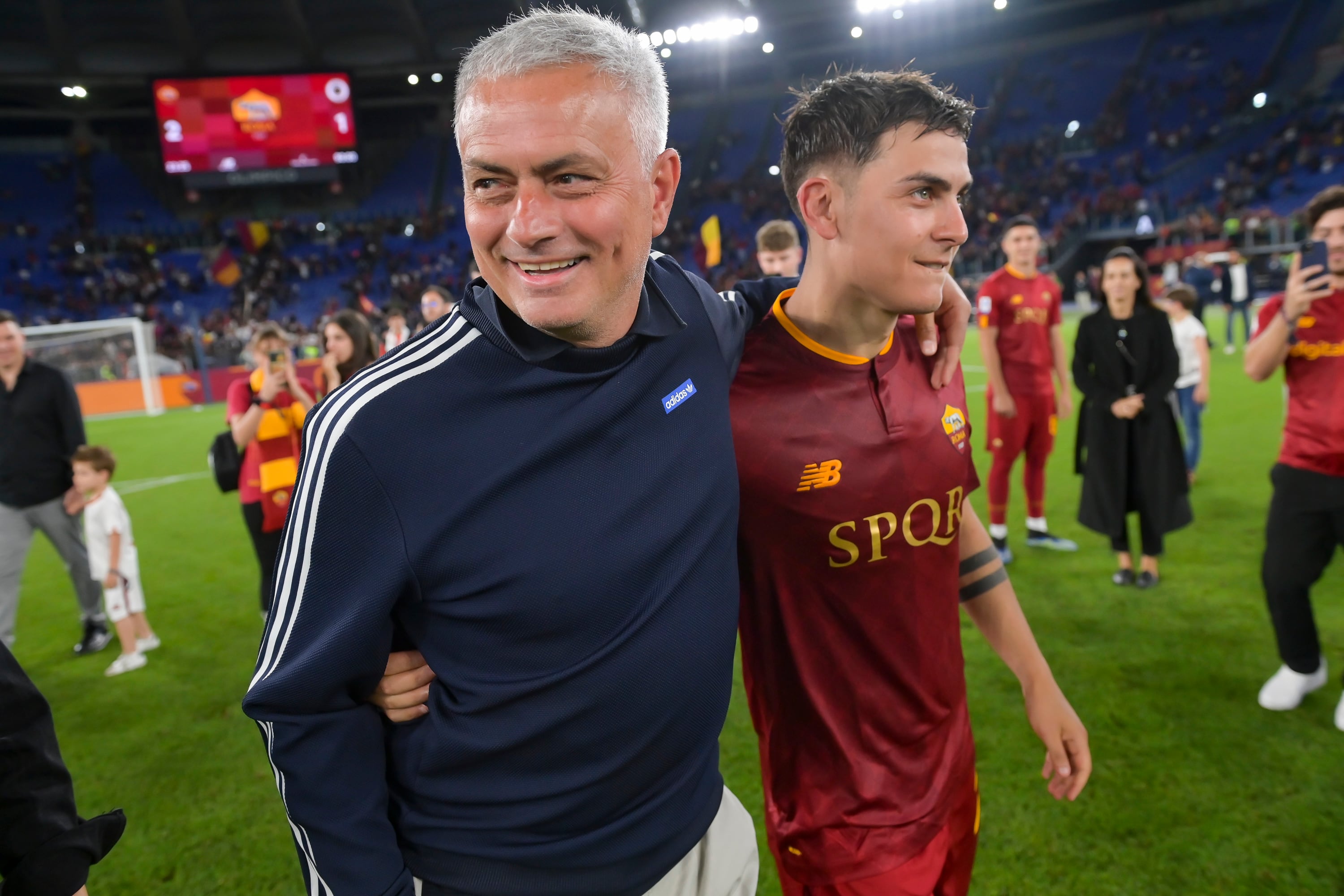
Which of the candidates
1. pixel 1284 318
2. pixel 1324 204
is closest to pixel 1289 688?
pixel 1284 318

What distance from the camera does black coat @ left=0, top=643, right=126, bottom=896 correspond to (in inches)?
46.3

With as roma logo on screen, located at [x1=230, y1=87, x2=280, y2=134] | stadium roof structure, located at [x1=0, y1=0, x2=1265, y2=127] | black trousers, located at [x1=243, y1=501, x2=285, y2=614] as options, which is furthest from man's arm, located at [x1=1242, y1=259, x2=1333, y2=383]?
as roma logo on screen, located at [x1=230, y1=87, x2=280, y2=134]

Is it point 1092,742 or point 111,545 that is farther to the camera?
point 111,545

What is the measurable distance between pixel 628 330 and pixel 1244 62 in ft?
136

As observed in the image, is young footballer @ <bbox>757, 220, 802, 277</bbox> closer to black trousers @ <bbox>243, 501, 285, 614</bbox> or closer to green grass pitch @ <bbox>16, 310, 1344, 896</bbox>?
green grass pitch @ <bbox>16, 310, 1344, 896</bbox>

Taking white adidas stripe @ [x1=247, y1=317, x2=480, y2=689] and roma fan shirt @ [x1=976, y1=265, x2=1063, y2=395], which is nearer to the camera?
white adidas stripe @ [x1=247, y1=317, x2=480, y2=689]

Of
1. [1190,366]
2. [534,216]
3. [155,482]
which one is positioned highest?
[534,216]

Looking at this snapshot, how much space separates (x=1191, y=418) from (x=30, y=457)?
9055 millimetres

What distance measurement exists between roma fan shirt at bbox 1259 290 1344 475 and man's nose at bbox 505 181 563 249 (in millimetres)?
3380

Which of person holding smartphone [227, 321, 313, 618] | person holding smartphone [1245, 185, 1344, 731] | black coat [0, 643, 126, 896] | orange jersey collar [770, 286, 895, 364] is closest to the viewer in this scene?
black coat [0, 643, 126, 896]

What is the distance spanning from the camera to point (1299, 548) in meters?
3.41

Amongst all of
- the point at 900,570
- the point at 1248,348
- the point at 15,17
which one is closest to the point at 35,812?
the point at 900,570

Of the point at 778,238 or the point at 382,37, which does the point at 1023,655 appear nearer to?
the point at 778,238

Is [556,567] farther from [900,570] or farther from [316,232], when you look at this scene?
[316,232]
